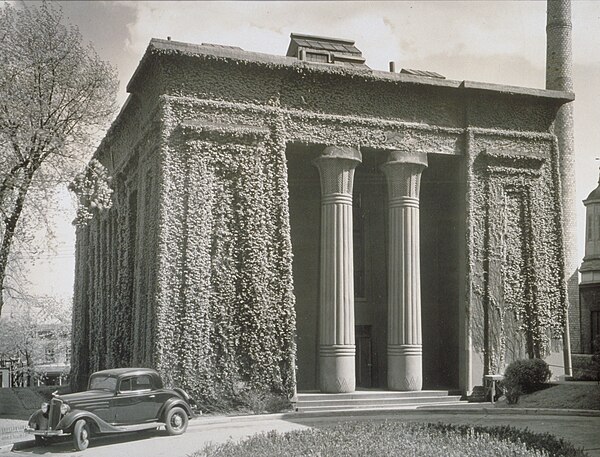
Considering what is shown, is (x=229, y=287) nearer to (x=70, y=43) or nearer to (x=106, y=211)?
(x=70, y=43)

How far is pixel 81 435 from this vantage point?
1413cm

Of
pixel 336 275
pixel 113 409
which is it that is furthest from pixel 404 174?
pixel 113 409

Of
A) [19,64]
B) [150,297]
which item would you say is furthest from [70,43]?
[150,297]

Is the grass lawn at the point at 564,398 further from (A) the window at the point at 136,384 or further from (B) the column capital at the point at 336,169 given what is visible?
(A) the window at the point at 136,384

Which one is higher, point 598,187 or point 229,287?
point 598,187

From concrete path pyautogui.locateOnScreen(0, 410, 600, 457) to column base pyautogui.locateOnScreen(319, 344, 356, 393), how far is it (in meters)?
2.44

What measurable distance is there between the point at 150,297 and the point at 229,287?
227 cm

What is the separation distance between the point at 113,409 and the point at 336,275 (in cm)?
943

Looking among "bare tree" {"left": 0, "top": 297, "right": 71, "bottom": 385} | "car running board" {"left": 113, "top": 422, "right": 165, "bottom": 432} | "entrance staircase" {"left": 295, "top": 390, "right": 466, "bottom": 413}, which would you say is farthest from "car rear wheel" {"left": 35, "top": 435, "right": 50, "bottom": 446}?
"bare tree" {"left": 0, "top": 297, "right": 71, "bottom": 385}

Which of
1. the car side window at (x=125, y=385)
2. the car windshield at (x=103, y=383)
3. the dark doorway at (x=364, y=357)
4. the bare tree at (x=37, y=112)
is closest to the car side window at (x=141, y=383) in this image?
the car side window at (x=125, y=385)

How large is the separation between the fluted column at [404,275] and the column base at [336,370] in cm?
178

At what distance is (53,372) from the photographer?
51656mm

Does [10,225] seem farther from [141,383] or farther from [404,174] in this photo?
[404,174]

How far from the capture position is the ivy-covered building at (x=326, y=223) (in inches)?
824
